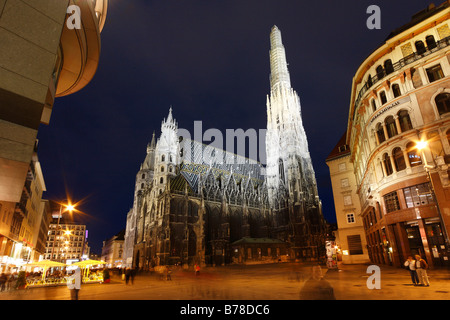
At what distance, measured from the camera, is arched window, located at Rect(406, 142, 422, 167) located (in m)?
19.2

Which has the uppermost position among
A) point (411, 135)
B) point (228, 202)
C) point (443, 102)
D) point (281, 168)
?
point (281, 168)

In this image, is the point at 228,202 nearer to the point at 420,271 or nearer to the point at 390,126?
the point at 390,126

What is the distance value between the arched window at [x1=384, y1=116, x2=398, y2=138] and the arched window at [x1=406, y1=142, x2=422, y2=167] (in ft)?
6.08

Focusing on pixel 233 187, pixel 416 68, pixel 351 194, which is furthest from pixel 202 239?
pixel 416 68

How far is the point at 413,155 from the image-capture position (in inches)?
772

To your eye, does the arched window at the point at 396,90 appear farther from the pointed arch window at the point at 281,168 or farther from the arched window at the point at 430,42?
the pointed arch window at the point at 281,168

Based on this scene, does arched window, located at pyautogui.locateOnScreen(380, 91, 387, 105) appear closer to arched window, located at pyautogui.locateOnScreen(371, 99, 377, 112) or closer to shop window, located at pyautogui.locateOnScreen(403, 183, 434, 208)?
arched window, located at pyautogui.locateOnScreen(371, 99, 377, 112)

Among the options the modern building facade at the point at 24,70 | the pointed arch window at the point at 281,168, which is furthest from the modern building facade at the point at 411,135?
the pointed arch window at the point at 281,168

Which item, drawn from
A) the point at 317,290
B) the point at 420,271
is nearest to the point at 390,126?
the point at 420,271

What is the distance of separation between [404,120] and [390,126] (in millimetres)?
1271

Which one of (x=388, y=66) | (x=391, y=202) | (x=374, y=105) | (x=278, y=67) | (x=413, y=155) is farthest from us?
(x=278, y=67)

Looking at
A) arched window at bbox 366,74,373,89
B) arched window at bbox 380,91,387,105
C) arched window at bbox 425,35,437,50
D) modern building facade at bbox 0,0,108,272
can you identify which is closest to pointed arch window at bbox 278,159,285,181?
arched window at bbox 366,74,373,89

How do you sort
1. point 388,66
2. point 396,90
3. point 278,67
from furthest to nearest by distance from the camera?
point 278,67 < point 388,66 < point 396,90

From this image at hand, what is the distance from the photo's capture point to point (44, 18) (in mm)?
9500
